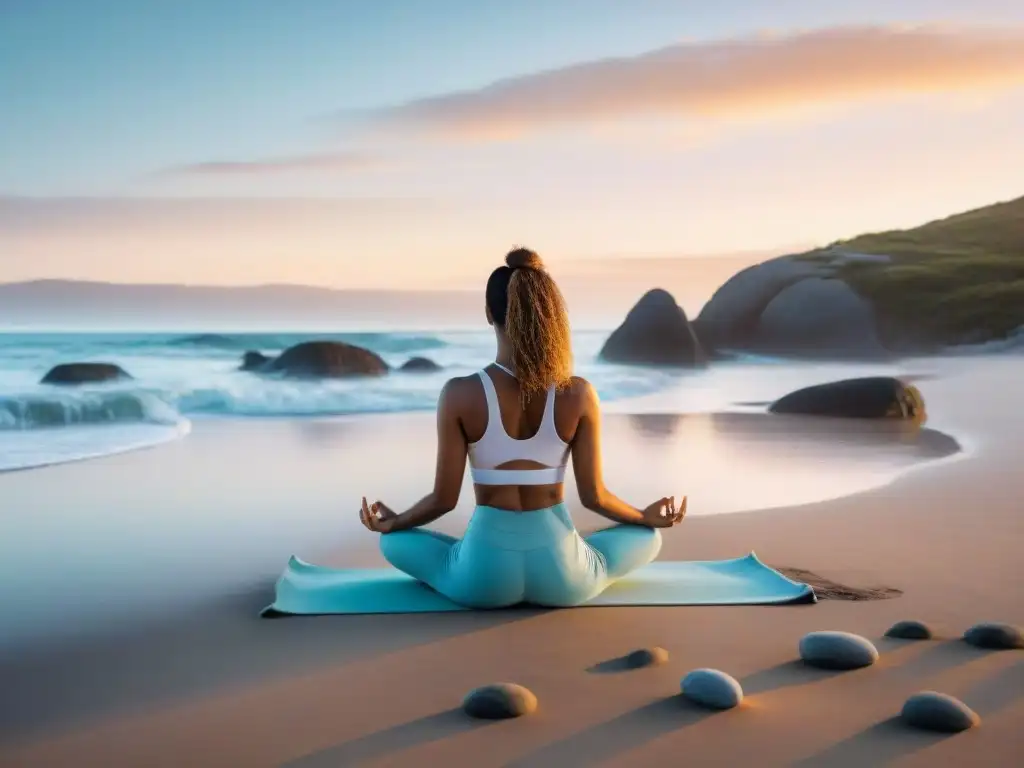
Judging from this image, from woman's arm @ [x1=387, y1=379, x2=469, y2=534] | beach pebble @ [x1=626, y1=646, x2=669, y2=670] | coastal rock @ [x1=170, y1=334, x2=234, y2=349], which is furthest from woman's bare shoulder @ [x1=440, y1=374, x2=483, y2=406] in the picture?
coastal rock @ [x1=170, y1=334, x2=234, y2=349]

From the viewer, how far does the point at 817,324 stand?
34.2 metres

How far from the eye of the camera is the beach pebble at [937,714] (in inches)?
107

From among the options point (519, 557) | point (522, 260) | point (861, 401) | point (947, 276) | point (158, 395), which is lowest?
point (861, 401)

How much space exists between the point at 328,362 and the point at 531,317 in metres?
15.4

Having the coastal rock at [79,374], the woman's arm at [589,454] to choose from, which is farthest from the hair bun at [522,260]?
the coastal rock at [79,374]

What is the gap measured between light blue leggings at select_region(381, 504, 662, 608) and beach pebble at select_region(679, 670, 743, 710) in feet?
3.05

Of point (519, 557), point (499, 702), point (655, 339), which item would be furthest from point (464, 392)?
point (655, 339)

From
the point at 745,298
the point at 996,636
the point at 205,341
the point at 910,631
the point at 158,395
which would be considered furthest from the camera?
the point at 745,298

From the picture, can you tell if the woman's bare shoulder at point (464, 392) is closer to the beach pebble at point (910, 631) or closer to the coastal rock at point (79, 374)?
the beach pebble at point (910, 631)

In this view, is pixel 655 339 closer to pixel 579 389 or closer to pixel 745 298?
pixel 745 298

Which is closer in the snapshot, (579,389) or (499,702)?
(499,702)

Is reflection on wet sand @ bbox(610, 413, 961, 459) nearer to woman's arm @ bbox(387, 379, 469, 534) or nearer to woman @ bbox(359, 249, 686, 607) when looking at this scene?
woman @ bbox(359, 249, 686, 607)

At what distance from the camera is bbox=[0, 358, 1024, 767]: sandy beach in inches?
106

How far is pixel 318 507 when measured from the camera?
614 cm
